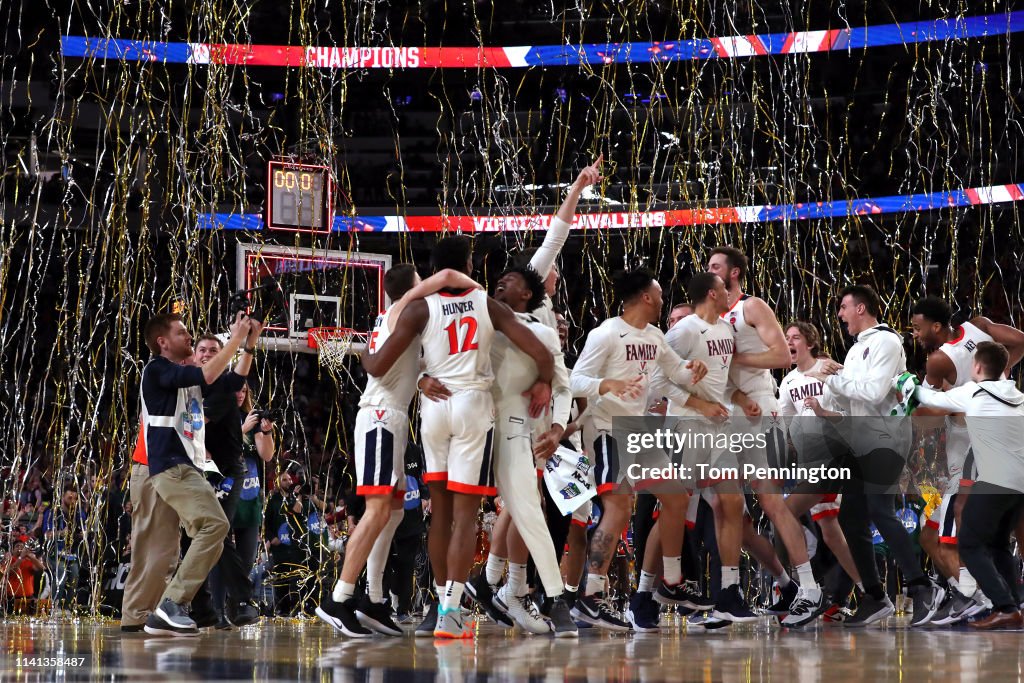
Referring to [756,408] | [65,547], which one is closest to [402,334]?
[756,408]

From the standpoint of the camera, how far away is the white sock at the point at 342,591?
499cm

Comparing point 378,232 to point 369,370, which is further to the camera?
point 378,232

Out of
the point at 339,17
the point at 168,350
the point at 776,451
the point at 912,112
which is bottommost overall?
the point at 776,451

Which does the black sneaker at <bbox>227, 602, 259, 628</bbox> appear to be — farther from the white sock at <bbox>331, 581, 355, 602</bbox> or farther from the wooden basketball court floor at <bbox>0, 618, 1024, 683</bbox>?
the white sock at <bbox>331, 581, 355, 602</bbox>

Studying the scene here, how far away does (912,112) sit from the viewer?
17.9 m

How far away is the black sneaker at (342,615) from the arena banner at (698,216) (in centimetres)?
1162

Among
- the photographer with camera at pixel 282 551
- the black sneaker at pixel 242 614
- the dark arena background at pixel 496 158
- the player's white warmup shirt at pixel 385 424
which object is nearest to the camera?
the player's white warmup shirt at pixel 385 424

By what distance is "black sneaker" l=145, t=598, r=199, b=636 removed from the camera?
17.1ft

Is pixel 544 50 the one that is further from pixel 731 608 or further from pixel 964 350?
pixel 731 608

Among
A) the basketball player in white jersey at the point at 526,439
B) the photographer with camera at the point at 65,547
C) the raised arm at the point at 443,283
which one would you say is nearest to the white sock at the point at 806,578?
the basketball player in white jersey at the point at 526,439

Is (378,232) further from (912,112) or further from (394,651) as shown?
(394,651)

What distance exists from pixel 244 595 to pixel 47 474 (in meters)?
7.50

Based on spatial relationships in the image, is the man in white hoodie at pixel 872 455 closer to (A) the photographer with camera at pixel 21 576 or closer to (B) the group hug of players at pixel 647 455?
(B) the group hug of players at pixel 647 455

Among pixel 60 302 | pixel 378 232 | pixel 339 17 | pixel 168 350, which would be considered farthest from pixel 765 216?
pixel 168 350
